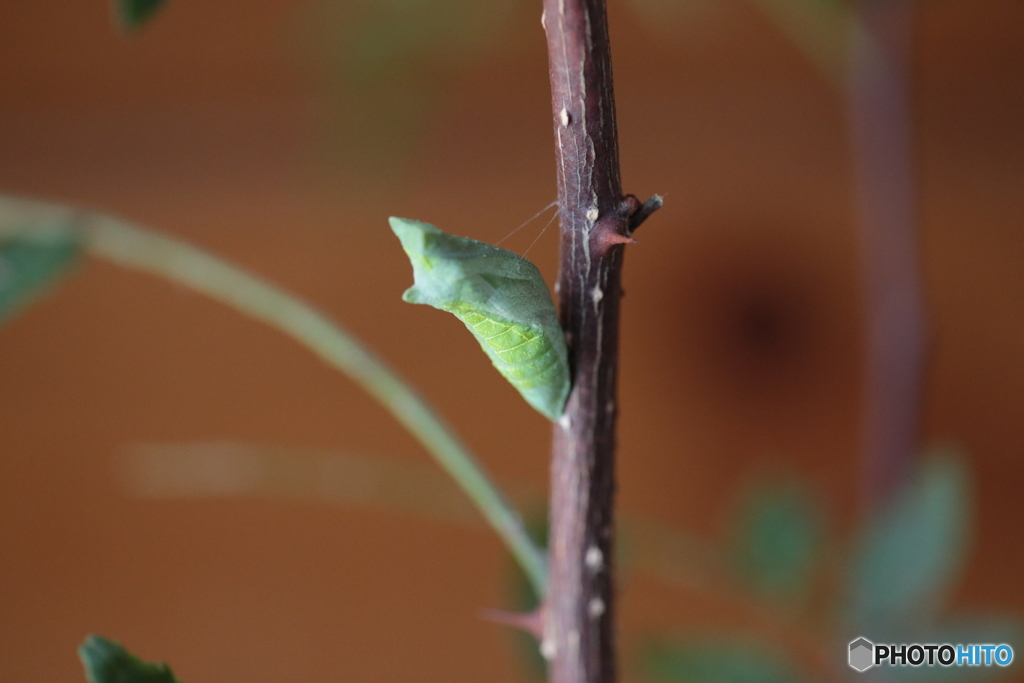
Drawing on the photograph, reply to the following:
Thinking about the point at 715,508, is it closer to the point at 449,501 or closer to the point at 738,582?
the point at 738,582

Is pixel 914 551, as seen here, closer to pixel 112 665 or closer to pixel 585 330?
pixel 585 330

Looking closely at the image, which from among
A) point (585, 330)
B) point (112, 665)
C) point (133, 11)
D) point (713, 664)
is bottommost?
point (713, 664)

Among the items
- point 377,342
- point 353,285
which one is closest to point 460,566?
point 377,342

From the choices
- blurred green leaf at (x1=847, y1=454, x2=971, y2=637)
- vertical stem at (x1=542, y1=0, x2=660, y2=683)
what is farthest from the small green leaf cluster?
vertical stem at (x1=542, y1=0, x2=660, y2=683)

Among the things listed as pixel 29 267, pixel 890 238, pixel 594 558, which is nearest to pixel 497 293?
pixel 594 558

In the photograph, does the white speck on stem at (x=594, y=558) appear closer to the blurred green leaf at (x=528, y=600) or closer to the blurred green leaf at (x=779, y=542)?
the blurred green leaf at (x=528, y=600)

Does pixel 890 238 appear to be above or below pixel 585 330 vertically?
above

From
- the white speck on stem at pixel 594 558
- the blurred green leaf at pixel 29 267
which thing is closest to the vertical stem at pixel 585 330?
the white speck on stem at pixel 594 558
